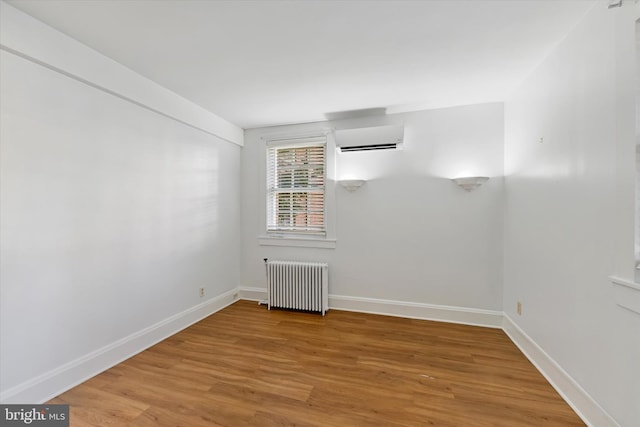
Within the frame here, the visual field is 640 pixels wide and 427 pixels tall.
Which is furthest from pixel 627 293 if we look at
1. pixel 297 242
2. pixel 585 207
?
pixel 297 242

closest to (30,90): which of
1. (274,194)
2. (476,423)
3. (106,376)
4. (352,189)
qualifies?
(106,376)

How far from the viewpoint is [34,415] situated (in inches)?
68.5

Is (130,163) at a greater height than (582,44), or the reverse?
(582,44)

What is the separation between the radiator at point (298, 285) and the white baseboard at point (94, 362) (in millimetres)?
960

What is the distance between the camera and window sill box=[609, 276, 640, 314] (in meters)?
1.35

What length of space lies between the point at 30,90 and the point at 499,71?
369 cm

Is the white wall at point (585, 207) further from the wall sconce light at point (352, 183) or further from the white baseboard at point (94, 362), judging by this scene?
the white baseboard at point (94, 362)

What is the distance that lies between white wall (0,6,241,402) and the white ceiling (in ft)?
1.67

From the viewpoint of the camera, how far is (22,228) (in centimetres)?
180

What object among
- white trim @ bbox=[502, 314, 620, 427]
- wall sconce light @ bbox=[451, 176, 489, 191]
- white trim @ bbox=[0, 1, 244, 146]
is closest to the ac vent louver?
wall sconce light @ bbox=[451, 176, 489, 191]

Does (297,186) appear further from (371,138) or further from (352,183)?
(371,138)

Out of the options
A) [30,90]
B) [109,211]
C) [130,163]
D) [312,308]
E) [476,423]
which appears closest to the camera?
[476,423]

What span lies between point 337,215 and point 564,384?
2632 millimetres

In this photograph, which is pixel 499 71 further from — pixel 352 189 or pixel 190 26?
pixel 190 26
